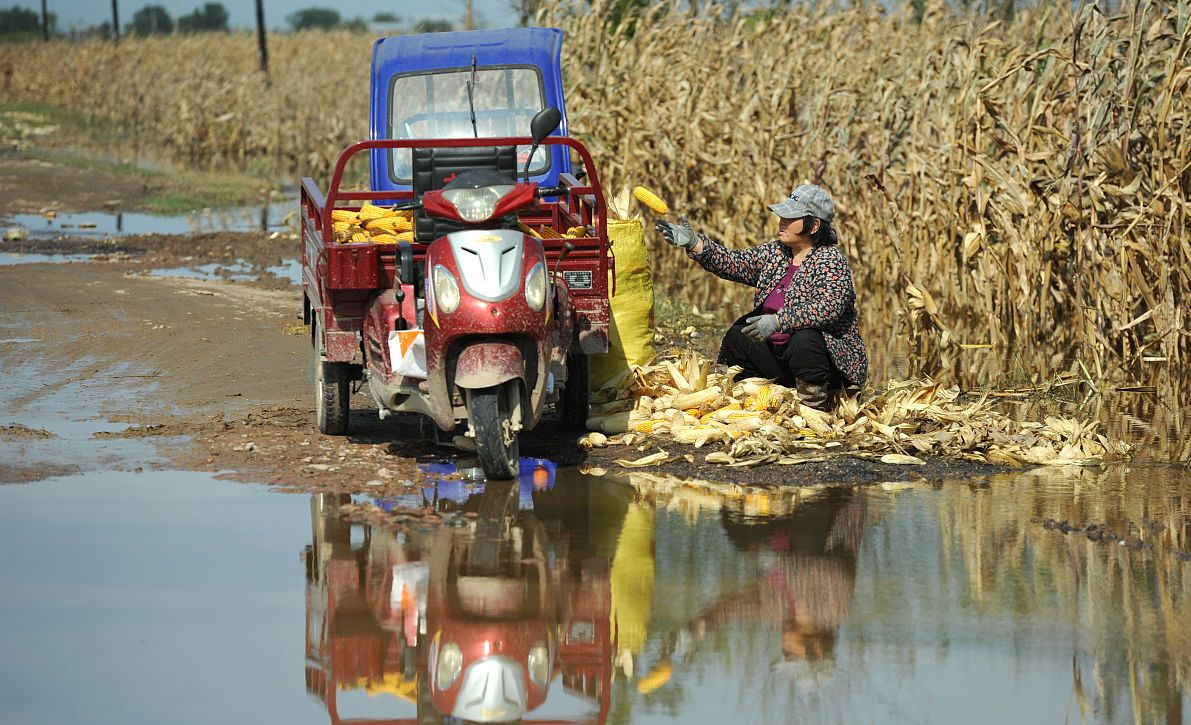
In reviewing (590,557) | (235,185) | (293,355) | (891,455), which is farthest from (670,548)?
(235,185)

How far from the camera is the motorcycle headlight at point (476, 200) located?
7.51 meters

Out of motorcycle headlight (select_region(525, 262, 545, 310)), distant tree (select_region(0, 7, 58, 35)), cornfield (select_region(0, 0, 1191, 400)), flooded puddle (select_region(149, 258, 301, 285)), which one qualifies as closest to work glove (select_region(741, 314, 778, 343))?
motorcycle headlight (select_region(525, 262, 545, 310))

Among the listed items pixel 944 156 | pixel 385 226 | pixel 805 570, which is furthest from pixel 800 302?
pixel 944 156

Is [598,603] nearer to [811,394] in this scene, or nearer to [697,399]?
[697,399]

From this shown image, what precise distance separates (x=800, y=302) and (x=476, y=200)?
2067 millimetres

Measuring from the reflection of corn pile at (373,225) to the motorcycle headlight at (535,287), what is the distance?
1090mm

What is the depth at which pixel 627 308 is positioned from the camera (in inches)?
363

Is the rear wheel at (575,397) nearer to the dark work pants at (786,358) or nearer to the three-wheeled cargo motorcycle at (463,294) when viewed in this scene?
the three-wheeled cargo motorcycle at (463,294)

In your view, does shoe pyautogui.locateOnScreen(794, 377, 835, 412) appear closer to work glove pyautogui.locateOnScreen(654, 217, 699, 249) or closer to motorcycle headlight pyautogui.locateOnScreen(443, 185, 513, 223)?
work glove pyautogui.locateOnScreen(654, 217, 699, 249)

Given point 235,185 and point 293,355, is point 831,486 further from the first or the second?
point 235,185

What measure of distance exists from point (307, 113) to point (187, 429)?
2261 cm

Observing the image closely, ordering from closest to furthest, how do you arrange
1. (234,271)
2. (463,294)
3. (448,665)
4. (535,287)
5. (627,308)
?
(448,665), (463,294), (535,287), (627,308), (234,271)

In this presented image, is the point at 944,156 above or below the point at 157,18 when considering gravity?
below

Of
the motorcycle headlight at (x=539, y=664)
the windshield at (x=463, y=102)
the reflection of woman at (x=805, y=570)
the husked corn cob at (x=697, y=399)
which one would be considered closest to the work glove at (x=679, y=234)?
the husked corn cob at (x=697, y=399)
